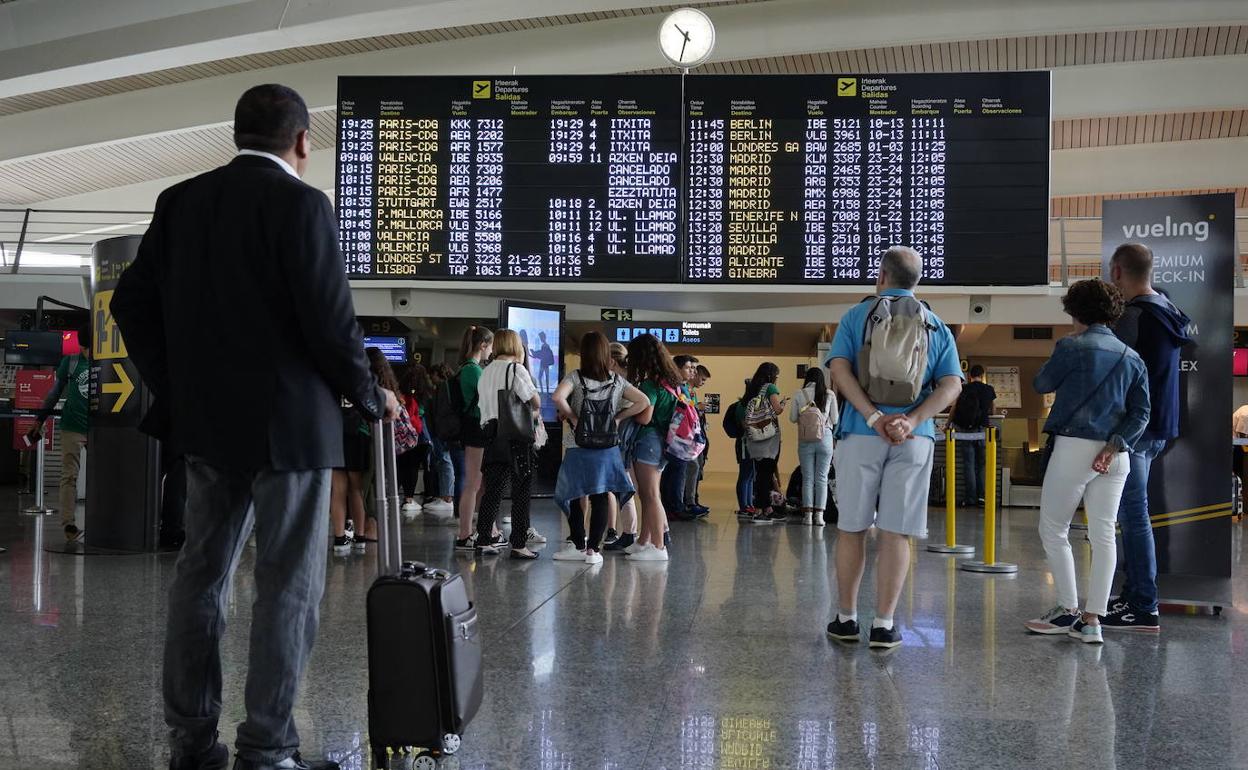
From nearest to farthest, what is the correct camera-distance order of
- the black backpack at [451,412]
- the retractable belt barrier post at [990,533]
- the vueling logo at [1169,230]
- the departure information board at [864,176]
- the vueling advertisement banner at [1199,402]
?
the vueling advertisement banner at [1199,402] → the vueling logo at [1169,230] → the retractable belt barrier post at [990,533] → the black backpack at [451,412] → the departure information board at [864,176]

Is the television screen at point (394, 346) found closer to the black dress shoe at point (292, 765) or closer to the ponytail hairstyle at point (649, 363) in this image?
the ponytail hairstyle at point (649, 363)

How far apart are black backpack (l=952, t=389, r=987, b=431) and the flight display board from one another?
4429 millimetres

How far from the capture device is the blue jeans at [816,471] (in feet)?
36.1

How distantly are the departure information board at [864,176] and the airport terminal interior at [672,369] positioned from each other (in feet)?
0.12

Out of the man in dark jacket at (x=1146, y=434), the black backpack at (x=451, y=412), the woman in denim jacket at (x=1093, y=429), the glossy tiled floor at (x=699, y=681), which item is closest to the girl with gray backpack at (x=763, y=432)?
the black backpack at (x=451, y=412)

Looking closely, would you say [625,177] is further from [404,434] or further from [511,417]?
[511,417]

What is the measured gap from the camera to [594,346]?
745 centimetres

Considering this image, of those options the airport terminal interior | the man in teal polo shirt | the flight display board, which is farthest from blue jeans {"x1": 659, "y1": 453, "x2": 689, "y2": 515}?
the man in teal polo shirt

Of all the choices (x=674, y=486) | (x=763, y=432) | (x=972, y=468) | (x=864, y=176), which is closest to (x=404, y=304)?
(x=674, y=486)

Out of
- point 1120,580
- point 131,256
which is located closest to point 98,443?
point 131,256

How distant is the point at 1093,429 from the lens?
15.9 feet

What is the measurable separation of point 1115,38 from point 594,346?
34.4ft

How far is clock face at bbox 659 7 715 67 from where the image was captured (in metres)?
11.2

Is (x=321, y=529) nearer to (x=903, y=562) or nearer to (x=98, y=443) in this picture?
(x=903, y=562)
